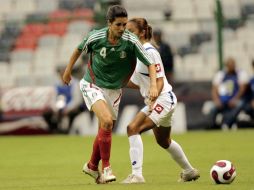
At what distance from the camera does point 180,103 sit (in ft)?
66.2

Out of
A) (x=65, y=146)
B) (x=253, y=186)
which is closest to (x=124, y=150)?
(x=65, y=146)

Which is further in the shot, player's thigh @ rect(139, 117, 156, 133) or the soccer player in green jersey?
player's thigh @ rect(139, 117, 156, 133)

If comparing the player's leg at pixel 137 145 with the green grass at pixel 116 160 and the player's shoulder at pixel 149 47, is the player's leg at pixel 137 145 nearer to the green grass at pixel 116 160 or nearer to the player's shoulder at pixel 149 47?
the green grass at pixel 116 160

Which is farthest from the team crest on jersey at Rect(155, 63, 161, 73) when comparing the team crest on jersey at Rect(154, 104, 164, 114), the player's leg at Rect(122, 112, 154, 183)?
the player's leg at Rect(122, 112, 154, 183)

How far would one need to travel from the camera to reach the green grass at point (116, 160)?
30.4ft

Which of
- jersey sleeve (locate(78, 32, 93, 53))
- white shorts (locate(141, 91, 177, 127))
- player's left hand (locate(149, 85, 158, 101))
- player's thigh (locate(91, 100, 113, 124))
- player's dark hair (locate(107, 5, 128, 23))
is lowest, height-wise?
white shorts (locate(141, 91, 177, 127))

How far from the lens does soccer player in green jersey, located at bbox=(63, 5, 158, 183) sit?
9250 millimetres

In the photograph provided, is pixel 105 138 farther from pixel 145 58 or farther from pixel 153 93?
pixel 145 58

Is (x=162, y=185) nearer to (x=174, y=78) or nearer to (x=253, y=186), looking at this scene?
(x=253, y=186)

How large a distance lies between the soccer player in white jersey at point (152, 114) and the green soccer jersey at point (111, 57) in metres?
0.25

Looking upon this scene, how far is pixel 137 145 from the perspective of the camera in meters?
9.45

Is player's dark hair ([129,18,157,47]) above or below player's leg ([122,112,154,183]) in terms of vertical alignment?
above

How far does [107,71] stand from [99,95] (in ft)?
1.00

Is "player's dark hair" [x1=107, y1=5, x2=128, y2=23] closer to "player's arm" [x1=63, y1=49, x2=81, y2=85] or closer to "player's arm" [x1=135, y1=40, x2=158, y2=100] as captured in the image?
"player's arm" [x1=135, y1=40, x2=158, y2=100]
